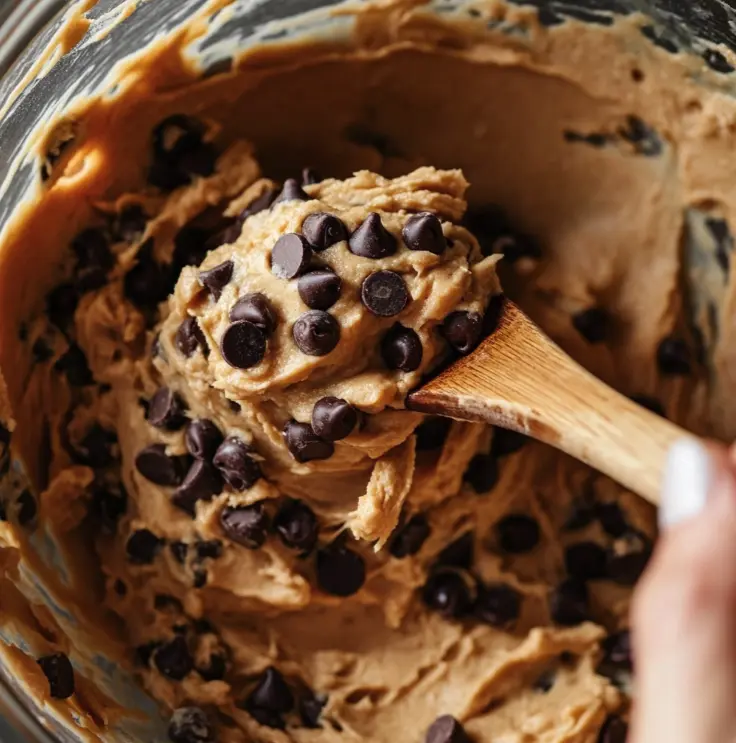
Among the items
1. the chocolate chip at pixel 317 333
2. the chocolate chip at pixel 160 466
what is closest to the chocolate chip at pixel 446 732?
the chocolate chip at pixel 160 466

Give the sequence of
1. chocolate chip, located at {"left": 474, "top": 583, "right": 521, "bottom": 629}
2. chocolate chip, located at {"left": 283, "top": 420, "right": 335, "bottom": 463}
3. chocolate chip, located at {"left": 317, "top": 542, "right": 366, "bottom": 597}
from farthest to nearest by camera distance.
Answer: chocolate chip, located at {"left": 474, "top": 583, "right": 521, "bottom": 629} → chocolate chip, located at {"left": 317, "top": 542, "right": 366, "bottom": 597} → chocolate chip, located at {"left": 283, "top": 420, "right": 335, "bottom": 463}

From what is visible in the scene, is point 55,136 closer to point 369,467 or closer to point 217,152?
point 217,152

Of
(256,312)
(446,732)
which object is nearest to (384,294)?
(256,312)

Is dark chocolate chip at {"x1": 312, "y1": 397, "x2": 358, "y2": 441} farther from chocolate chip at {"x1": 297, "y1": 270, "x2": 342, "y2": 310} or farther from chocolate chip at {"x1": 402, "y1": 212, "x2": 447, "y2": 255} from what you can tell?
chocolate chip at {"x1": 402, "y1": 212, "x2": 447, "y2": 255}

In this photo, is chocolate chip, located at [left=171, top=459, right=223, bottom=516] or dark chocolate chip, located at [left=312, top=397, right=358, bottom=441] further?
chocolate chip, located at [left=171, top=459, right=223, bottom=516]

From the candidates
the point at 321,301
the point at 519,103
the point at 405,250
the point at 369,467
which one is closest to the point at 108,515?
the point at 369,467

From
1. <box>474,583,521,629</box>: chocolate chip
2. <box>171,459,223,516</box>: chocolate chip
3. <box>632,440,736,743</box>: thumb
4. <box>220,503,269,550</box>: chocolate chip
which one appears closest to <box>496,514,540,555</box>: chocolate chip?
<box>474,583,521,629</box>: chocolate chip
